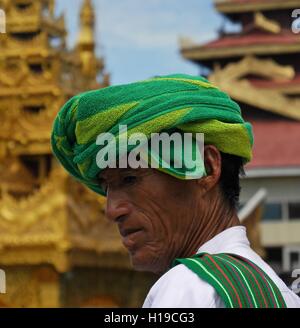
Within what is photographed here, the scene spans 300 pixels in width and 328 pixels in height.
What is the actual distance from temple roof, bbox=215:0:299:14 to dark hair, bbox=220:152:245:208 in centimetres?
2389

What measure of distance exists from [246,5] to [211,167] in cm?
2421

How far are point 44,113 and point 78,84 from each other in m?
1.28

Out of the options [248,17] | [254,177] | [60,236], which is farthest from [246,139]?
[248,17]

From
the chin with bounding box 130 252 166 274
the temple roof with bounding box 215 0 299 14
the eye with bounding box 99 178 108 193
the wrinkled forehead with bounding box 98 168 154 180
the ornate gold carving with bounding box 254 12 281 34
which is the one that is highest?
the temple roof with bounding box 215 0 299 14

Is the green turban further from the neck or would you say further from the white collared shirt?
→ the white collared shirt

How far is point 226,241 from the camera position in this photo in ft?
6.29

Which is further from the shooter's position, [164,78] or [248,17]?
[248,17]

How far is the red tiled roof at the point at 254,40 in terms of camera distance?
977 inches

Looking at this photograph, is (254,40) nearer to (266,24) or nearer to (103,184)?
(266,24)

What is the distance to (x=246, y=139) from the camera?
200 cm

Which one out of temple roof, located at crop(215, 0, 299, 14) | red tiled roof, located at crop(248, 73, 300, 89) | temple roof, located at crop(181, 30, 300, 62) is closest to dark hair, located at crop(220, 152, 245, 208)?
red tiled roof, located at crop(248, 73, 300, 89)

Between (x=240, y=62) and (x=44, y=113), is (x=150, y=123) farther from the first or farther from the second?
(x=240, y=62)

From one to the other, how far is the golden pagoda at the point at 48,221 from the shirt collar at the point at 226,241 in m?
11.9

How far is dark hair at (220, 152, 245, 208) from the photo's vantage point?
78.5 inches
